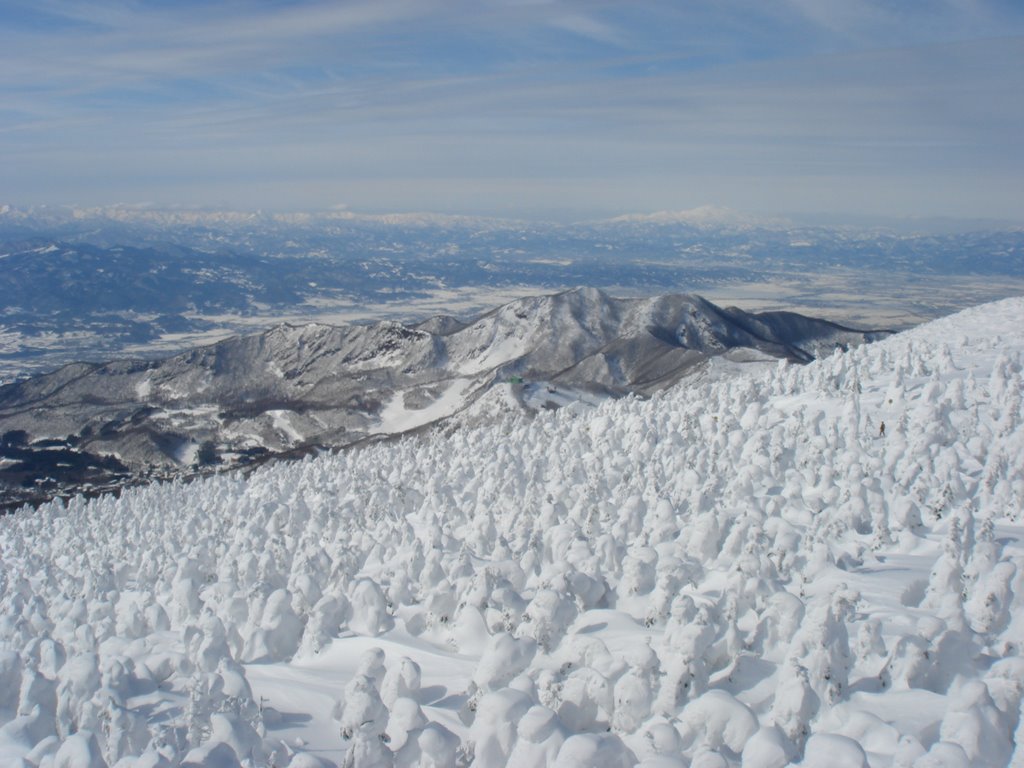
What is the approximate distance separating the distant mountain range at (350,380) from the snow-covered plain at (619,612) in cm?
6664

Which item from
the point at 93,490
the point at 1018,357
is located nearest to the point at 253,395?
the point at 93,490

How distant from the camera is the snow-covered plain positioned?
1348cm

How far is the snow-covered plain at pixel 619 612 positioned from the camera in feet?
44.2

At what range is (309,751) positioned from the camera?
1558 cm

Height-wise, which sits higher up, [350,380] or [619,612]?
[619,612]

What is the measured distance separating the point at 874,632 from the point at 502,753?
7.62 metres

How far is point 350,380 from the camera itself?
158m

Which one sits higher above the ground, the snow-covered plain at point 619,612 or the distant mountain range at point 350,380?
the snow-covered plain at point 619,612

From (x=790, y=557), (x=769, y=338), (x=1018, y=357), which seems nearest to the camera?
(x=790, y=557)

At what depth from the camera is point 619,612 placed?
19250mm

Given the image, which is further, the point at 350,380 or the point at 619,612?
the point at 350,380

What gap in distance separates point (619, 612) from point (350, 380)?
14310 centimetres

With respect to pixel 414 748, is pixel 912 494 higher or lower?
higher

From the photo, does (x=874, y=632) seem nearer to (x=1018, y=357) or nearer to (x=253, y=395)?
(x=1018, y=357)
